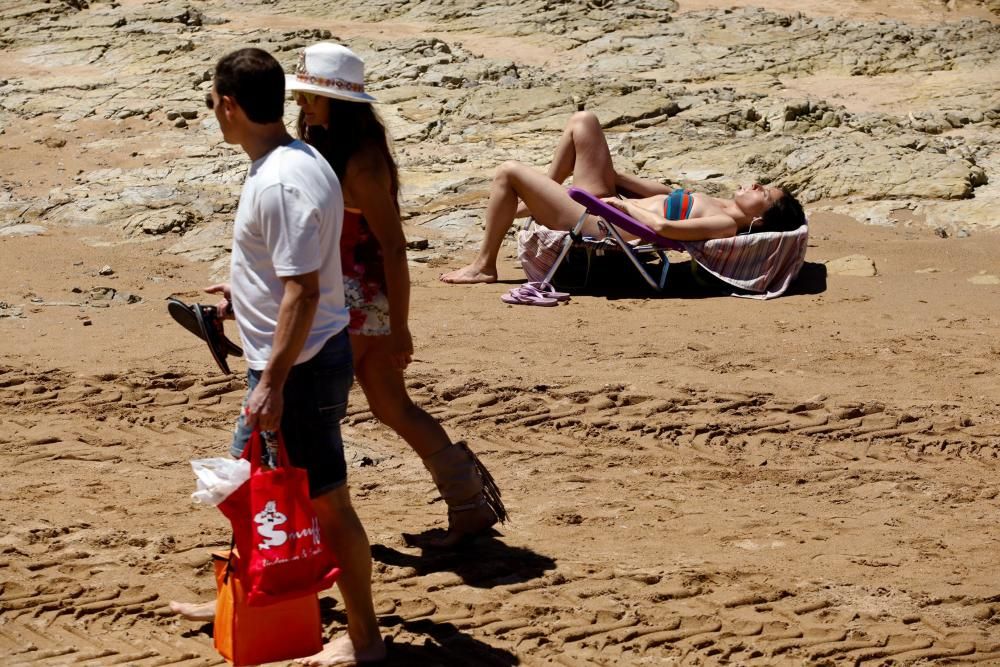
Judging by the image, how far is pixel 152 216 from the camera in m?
10.2

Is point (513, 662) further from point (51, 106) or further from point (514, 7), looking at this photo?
point (514, 7)

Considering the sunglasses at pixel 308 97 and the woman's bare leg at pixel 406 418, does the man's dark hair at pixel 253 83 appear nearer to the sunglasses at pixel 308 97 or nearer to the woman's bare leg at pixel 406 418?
the sunglasses at pixel 308 97

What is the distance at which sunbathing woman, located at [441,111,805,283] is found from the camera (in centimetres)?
824

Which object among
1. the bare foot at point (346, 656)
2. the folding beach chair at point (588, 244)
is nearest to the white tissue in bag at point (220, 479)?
the bare foot at point (346, 656)

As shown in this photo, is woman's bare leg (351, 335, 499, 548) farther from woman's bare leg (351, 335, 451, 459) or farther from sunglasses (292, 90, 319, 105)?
sunglasses (292, 90, 319, 105)

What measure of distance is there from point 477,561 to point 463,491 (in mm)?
259

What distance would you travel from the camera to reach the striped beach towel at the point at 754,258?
8.23m

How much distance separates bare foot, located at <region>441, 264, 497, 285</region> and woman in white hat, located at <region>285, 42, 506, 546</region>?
13.4 feet

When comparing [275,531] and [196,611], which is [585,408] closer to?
[196,611]

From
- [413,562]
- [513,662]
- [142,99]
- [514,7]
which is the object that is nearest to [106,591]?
[413,562]

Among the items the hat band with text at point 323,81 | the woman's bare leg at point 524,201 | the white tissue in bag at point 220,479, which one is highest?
the hat band with text at point 323,81

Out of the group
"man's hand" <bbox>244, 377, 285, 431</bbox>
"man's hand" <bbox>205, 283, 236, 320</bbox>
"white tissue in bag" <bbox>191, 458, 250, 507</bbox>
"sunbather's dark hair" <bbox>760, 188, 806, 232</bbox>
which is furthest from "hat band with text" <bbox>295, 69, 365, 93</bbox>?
"sunbather's dark hair" <bbox>760, 188, 806, 232</bbox>

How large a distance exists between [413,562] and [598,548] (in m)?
0.70

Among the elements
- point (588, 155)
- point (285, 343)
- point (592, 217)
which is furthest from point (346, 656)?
point (588, 155)
